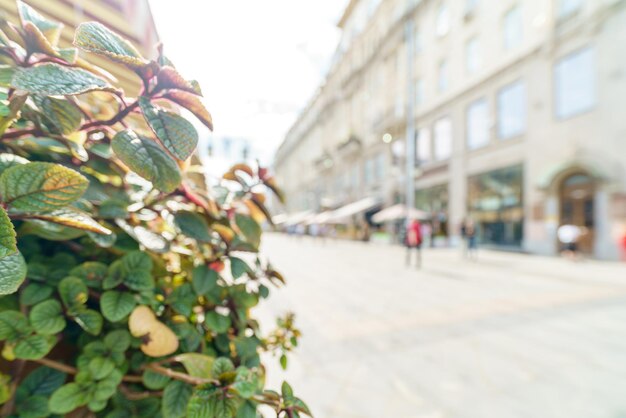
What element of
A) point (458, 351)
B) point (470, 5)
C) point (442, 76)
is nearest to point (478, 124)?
point (442, 76)

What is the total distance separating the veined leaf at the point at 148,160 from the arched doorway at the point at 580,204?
606 inches

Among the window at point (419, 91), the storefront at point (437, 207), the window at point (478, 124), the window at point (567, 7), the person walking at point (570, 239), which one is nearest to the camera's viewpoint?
the person walking at point (570, 239)

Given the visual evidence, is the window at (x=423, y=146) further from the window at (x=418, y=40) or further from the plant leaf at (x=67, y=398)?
the plant leaf at (x=67, y=398)

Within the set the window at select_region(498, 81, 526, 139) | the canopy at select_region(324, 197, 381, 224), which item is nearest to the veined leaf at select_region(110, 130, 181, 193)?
the window at select_region(498, 81, 526, 139)

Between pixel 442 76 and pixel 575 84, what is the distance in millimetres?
8239

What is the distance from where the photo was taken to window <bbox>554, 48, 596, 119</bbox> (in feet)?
38.9

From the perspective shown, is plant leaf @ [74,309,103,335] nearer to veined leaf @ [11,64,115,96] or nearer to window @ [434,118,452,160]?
veined leaf @ [11,64,115,96]

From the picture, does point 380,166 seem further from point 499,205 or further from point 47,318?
point 47,318

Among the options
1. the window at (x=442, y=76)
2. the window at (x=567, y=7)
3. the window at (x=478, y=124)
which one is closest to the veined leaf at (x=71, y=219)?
the window at (x=567, y=7)

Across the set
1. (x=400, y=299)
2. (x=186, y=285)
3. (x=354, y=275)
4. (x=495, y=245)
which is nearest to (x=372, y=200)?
(x=495, y=245)

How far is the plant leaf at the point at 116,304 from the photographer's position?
2.14ft

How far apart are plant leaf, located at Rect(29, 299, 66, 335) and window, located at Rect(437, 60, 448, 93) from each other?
21.4 metres

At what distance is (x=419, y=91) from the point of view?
846 inches

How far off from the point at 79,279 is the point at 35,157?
13.0 inches
